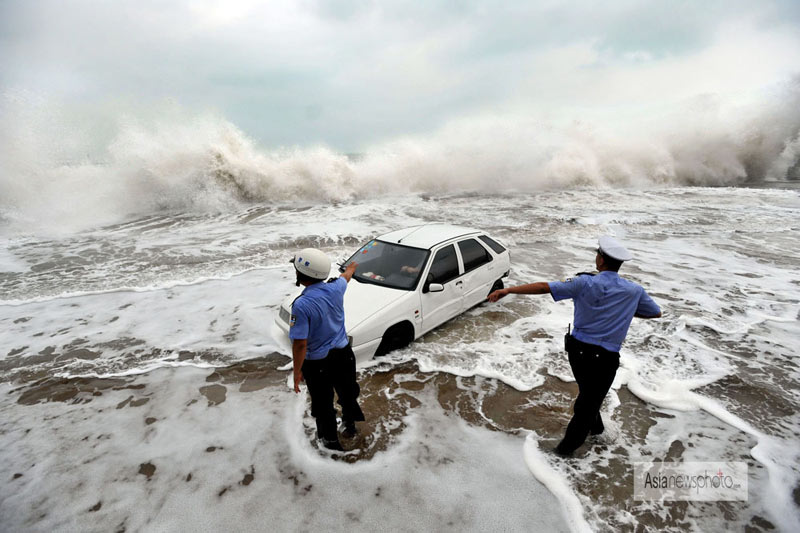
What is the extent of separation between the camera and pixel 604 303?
266 cm

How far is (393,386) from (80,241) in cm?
1191

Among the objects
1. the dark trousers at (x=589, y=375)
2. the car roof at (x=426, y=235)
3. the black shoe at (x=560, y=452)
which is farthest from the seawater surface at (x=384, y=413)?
the car roof at (x=426, y=235)

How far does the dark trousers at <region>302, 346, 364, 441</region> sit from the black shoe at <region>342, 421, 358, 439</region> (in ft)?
0.48

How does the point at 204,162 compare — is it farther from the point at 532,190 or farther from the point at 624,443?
the point at 624,443

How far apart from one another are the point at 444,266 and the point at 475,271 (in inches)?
26.6

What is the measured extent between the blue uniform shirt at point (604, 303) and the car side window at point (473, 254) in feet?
9.12

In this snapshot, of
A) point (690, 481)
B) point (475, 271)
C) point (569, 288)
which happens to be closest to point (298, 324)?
point (569, 288)

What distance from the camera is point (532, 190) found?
22922 millimetres

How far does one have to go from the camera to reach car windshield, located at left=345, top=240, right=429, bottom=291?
4887 mm

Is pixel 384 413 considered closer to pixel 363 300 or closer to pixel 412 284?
pixel 363 300

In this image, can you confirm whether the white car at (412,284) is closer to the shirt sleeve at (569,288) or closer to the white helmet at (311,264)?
the white helmet at (311,264)

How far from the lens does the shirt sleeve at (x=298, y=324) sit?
2.54m

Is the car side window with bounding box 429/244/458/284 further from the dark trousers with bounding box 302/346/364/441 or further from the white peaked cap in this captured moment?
the white peaked cap

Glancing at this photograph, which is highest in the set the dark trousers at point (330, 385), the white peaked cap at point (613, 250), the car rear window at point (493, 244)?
the white peaked cap at point (613, 250)
